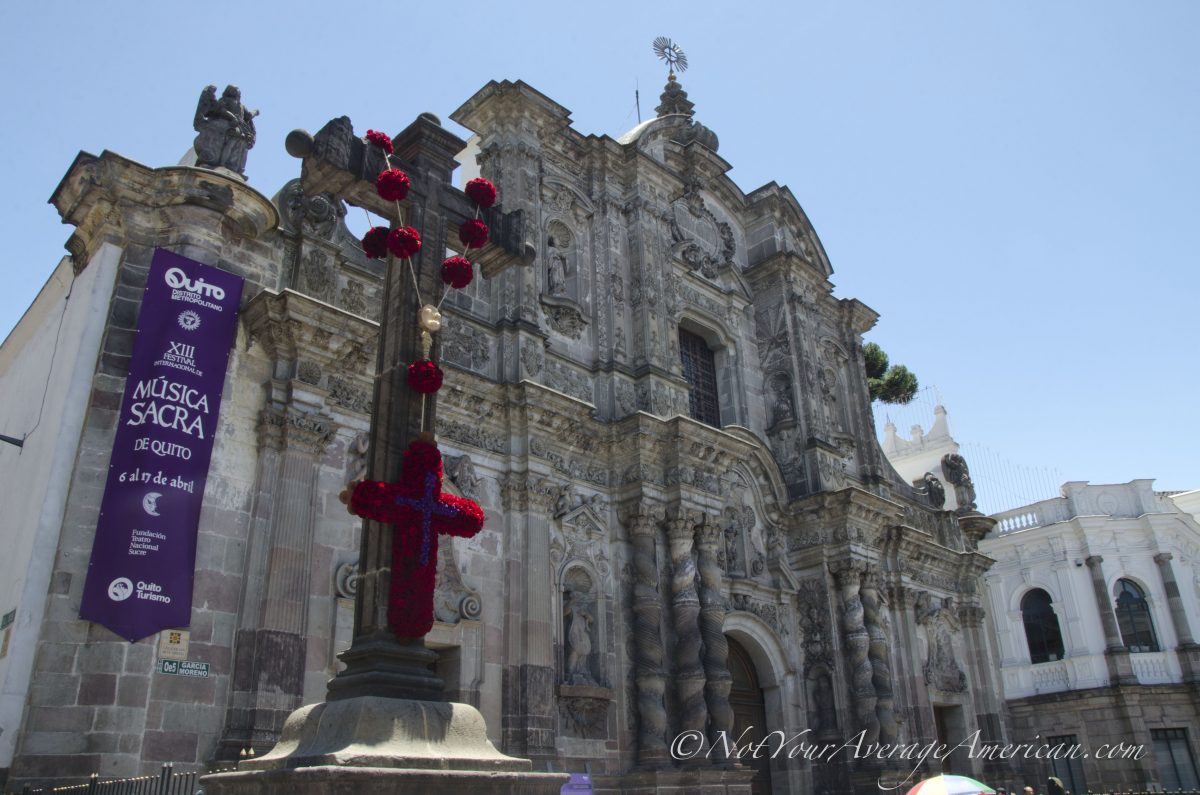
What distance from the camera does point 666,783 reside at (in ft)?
44.4

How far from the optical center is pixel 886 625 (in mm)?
20109

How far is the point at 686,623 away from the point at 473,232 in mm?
9103

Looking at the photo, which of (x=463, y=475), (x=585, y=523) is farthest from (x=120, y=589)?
(x=585, y=523)

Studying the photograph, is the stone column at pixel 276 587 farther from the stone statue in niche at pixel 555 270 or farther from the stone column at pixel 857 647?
the stone column at pixel 857 647

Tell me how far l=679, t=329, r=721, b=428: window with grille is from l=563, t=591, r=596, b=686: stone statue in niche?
228 inches

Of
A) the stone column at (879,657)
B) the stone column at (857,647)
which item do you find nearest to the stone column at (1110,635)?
the stone column at (879,657)

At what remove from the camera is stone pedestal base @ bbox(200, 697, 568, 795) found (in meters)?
4.55

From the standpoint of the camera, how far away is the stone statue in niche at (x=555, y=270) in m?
16.6

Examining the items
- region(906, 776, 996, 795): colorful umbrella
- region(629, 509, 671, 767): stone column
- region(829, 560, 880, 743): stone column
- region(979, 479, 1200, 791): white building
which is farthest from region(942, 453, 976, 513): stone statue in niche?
region(906, 776, 996, 795): colorful umbrella

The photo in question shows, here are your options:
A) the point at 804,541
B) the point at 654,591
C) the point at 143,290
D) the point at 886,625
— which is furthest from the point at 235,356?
the point at 886,625

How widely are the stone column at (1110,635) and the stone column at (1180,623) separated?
1600mm

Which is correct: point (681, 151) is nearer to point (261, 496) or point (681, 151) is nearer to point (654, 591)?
point (654, 591)

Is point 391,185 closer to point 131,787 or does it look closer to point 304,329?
point 131,787

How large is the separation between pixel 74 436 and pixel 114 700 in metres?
2.78
